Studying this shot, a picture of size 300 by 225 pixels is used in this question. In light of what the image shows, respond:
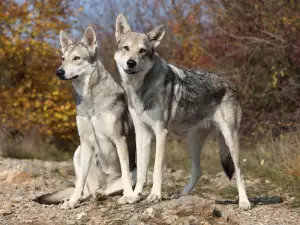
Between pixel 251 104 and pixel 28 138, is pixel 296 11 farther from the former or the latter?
pixel 28 138

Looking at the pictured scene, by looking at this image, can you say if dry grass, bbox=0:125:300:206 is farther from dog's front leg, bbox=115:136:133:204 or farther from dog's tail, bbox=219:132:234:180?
dog's front leg, bbox=115:136:133:204

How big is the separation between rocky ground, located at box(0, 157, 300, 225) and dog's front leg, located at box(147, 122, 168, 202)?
140mm

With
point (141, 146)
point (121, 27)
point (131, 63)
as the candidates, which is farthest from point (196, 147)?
point (121, 27)

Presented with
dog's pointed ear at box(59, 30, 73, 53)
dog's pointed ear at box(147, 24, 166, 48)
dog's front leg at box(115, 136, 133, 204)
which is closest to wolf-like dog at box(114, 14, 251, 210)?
dog's pointed ear at box(147, 24, 166, 48)

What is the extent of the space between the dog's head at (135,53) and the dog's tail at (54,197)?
5.56 feet

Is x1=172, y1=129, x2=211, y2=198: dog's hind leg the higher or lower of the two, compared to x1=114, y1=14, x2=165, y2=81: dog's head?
lower

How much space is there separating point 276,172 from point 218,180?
95 centimetres

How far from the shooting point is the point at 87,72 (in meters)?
5.72

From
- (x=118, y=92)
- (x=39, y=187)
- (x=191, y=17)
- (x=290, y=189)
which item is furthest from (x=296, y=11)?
(x=39, y=187)

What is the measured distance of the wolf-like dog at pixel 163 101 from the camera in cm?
535

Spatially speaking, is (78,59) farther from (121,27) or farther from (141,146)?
(141,146)

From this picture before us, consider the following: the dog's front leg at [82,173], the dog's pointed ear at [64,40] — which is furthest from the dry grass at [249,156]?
the dog's pointed ear at [64,40]

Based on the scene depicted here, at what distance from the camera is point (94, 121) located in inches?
224

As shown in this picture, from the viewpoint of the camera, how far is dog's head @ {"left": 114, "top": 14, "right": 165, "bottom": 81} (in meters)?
5.25
